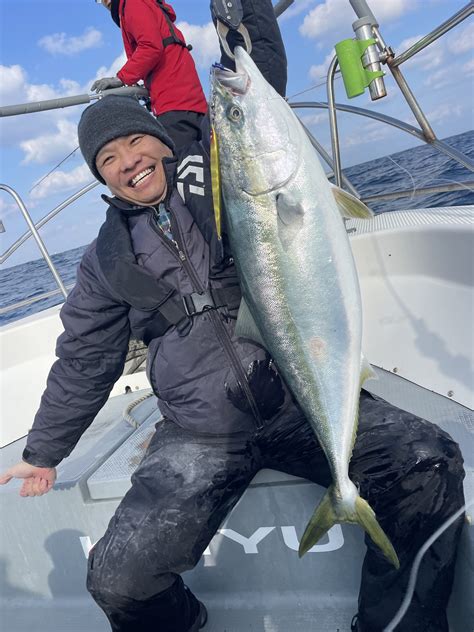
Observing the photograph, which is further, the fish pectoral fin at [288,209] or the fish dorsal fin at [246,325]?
the fish dorsal fin at [246,325]

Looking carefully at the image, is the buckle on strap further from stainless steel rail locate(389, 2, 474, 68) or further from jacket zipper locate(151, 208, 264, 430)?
stainless steel rail locate(389, 2, 474, 68)

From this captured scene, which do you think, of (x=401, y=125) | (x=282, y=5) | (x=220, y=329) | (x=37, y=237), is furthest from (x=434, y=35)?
(x=37, y=237)

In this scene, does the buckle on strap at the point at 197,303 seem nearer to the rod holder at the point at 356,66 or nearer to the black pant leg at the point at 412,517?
the black pant leg at the point at 412,517

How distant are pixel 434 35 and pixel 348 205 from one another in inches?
64.7

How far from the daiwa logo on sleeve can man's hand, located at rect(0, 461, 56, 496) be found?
1587 mm

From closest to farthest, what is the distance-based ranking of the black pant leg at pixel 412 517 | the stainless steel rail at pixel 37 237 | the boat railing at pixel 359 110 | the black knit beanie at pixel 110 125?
the black pant leg at pixel 412 517
the black knit beanie at pixel 110 125
the boat railing at pixel 359 110
the stainless steel rail at pixel 37 237

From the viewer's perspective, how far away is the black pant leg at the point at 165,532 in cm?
201

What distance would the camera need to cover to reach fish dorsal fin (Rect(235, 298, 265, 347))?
1.96 metres

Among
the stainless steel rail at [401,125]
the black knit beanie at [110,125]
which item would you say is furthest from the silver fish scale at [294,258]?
the stainless steel rail at [401,125]

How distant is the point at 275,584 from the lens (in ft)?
7.81

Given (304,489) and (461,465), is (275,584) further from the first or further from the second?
(461,465)

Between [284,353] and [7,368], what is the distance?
11.8 feet

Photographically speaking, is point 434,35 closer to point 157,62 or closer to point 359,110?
point 359,110

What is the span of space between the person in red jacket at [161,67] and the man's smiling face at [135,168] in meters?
1.81
